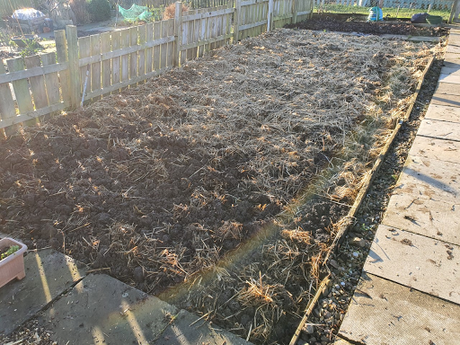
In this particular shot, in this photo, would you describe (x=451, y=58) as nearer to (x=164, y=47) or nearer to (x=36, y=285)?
(x=164, y=47)

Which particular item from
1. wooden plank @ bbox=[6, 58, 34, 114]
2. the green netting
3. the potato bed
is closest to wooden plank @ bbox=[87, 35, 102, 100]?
the potato bed

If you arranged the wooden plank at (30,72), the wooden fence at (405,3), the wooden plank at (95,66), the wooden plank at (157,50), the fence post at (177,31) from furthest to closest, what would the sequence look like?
the wooden fence at (405,3), the fence post at (177,31), the wooden plank at (157,50), the wooden plank at (95,66), the wooden plank at (30,72)

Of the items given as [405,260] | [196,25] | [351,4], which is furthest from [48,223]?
[351,4]

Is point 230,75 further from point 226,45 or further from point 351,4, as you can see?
point 351,4

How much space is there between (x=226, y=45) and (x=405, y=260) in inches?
302

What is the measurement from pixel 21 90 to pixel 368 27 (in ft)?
39.1

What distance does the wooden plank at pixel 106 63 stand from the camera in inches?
217

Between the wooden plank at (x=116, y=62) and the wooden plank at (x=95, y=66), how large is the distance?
29 centimetres

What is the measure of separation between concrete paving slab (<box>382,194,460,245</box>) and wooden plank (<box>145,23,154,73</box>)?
475 cm

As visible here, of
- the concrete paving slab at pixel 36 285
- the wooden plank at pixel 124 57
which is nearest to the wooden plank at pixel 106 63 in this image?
the wooden plank at pixel 124 57

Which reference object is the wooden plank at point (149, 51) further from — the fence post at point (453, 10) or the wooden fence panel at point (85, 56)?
the fence post at point (453, 10)

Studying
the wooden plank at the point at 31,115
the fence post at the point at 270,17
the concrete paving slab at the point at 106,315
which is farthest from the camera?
the fence post at the point at 270,17

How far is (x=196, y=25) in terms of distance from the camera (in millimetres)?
7859

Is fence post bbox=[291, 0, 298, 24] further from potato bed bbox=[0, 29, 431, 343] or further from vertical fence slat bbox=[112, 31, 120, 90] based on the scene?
vertical fence slat bbox=[112, 31, 120, 90]
